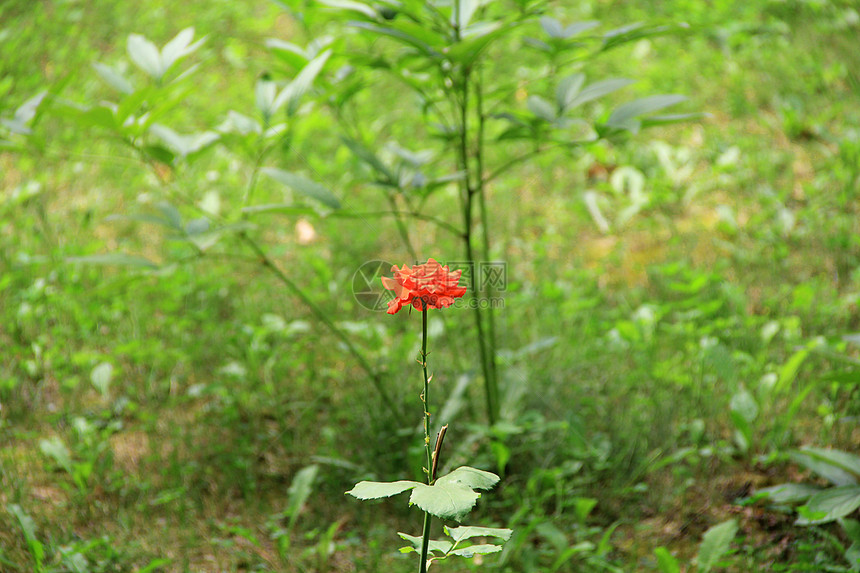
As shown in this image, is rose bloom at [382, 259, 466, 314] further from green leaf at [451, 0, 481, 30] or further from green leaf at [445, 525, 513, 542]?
green leaf at [451, 0, 481, 30]

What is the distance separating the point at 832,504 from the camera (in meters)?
Answer: 1.50

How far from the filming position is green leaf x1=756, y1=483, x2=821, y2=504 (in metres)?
1.59

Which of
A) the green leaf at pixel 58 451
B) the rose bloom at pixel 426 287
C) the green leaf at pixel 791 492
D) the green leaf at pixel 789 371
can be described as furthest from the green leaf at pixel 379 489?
the green leaf at pixel 789 371

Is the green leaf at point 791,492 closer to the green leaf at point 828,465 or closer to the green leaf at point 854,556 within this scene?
the green leaf at point 828,465

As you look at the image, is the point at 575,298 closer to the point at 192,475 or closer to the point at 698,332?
the point at 698,332

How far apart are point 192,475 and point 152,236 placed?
1795mm

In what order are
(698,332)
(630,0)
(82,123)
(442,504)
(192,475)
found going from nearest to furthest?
(442,504)
(82,123)
(192,475)
(698,332)
(630,0)

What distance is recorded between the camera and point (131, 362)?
2.35 meters

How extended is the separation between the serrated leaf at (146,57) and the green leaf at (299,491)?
1.15 meters

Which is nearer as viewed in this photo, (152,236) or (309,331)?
(309,331)

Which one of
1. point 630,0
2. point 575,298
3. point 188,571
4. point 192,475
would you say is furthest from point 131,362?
point 630,0

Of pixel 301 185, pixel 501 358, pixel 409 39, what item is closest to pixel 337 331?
pixel 301 185

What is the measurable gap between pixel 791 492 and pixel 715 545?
282 millimetres

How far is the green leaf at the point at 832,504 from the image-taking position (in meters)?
1.46
